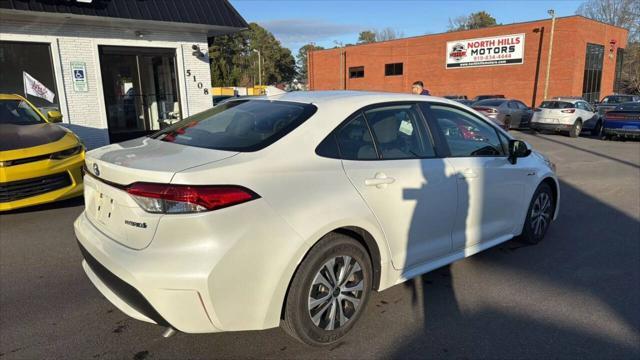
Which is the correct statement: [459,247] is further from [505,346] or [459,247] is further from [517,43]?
[517,43]

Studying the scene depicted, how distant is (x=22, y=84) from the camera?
10.7m

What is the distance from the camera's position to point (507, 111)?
791 inches

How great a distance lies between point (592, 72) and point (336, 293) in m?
37.0

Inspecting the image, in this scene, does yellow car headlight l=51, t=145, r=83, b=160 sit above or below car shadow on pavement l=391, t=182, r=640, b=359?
above

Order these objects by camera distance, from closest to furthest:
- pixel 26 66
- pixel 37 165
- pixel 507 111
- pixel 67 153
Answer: pixel 37 165 → pixel 67 153 → pixel 26 66 → pixel 507 111

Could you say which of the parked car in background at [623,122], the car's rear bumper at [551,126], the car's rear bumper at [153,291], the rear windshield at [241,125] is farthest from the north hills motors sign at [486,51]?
the car's rear bumper at [153,291]

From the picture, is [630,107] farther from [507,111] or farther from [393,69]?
[393,69]

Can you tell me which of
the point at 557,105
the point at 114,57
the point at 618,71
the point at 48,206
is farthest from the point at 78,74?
the point at 618,71

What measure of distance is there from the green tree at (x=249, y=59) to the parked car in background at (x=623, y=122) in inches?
2345

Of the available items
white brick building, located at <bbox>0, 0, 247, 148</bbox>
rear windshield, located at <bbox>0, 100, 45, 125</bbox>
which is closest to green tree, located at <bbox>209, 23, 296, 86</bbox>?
white brick building, located at <bbox>0, 0, 247, 148</bbox>

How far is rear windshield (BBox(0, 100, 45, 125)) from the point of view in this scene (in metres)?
6.77

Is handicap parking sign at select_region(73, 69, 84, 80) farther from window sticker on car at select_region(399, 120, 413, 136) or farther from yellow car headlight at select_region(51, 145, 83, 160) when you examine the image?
window sticker on car at select_region(399, 120, 413, 136)

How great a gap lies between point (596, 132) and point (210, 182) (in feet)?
69.0

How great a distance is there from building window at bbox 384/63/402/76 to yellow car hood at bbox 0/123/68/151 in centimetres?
3760
